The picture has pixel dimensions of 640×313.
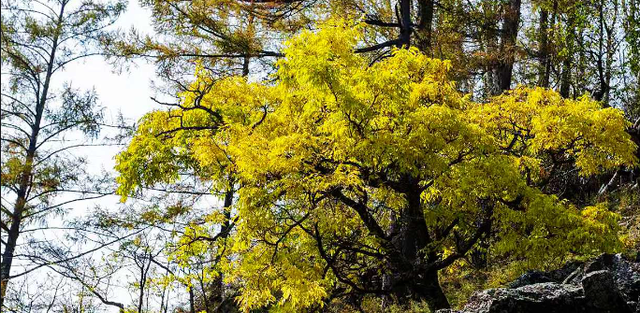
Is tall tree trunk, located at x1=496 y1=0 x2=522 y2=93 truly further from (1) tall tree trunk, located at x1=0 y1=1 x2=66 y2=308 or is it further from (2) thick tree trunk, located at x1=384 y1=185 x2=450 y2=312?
(1) tall tree trunk, located at x1=0 y1=1 x2=66 y2=308

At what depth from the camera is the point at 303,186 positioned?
6773mm

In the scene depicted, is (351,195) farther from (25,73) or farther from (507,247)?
(25,73)

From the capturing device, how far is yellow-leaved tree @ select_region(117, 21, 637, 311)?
269 inches

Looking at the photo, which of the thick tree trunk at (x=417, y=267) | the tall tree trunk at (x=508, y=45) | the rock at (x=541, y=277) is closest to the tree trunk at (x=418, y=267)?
the thick tree trunk at (x=417, y=267)

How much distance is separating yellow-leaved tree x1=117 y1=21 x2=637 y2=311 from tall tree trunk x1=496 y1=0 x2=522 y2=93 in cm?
518

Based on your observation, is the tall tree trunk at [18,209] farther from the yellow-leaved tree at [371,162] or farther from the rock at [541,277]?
the rock at [541,277]

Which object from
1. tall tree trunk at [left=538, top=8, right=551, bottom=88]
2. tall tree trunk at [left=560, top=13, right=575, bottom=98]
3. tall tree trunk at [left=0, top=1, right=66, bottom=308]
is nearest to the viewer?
tall tree trunk at [left=0, top=1, right=66, bottom=308]

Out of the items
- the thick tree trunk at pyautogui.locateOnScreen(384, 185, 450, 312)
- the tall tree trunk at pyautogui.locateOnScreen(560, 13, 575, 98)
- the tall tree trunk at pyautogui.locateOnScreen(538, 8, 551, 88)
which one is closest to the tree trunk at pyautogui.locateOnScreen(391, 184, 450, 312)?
the thick tree trunk at pyautogui.locateOnScreen(384, 185, 450, 312)

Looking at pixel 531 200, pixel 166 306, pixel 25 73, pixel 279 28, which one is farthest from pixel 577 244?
pixel 25 73

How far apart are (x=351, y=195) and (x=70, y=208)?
311 inches

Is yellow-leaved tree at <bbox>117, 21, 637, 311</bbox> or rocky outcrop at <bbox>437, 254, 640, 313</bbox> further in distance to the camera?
yellow-leaved tree at <bbox>117, 21, 637, 311</bbox>

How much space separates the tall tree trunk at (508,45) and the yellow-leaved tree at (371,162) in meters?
5.18

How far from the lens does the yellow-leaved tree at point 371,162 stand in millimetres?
6840

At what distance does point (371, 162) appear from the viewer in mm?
6969
